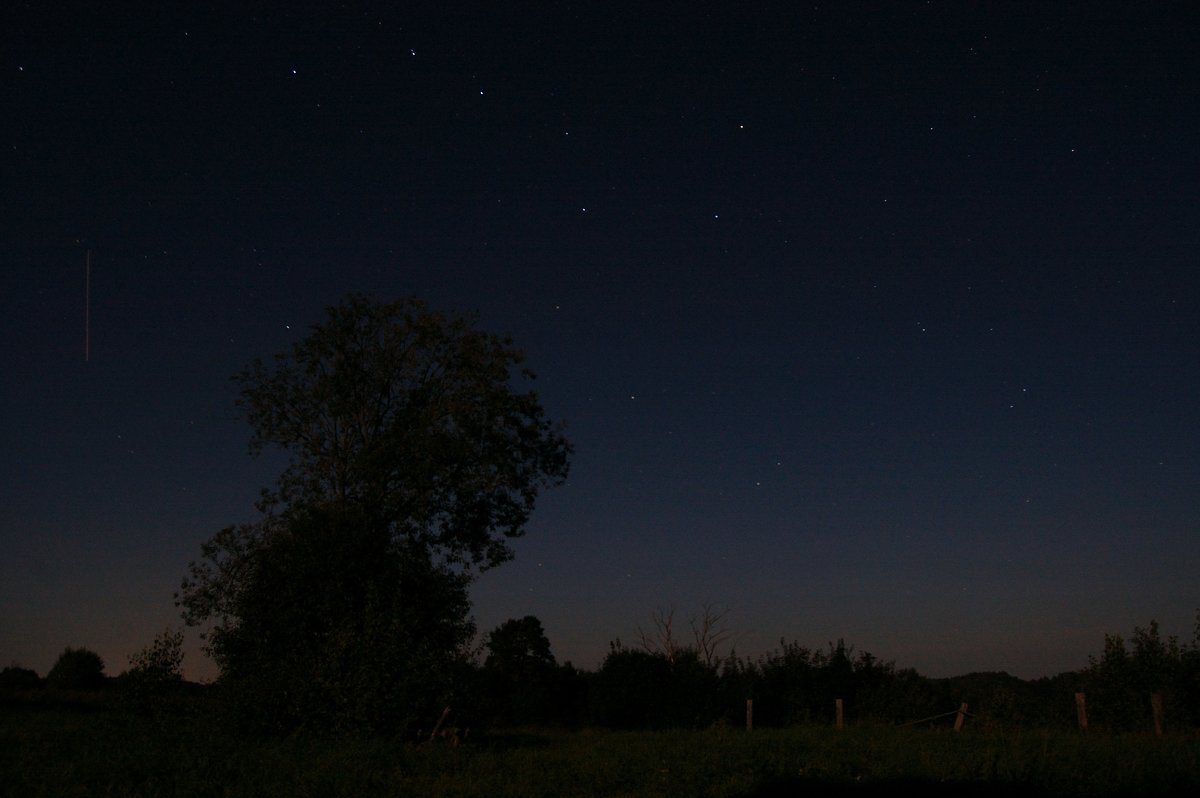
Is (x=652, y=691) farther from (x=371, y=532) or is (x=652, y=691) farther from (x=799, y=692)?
(x=371, y=532)

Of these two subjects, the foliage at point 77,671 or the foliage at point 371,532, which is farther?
the foliage at point 77,671

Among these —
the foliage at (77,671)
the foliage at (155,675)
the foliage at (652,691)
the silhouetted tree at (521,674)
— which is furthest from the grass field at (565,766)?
the silhouetted tree at (521,674)

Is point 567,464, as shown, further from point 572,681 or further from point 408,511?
point 572,681

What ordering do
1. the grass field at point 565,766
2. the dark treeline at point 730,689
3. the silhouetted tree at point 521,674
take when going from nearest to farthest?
the grass field at point 565,766
the dark treeline at point 730,689
the silhouetted tree at point 521,674

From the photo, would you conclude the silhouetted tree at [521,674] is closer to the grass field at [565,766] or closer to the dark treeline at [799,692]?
the dark treeline at [799,692]

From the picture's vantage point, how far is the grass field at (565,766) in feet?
44.3

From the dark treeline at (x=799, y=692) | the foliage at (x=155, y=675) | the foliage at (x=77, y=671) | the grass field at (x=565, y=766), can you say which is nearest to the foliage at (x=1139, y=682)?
the dark treeline at (x=799, y=692)

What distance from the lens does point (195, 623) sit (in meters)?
27.6

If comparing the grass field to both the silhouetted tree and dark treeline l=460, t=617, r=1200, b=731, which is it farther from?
the silhouetted tree

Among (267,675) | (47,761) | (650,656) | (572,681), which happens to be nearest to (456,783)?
(47,761)

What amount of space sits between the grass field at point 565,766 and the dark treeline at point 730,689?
246 centimetres

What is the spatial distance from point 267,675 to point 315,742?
414cm

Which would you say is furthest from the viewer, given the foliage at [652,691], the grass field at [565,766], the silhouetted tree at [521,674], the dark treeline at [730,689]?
the silhouetted tree at [521,674]

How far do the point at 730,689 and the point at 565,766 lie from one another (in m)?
26.3
